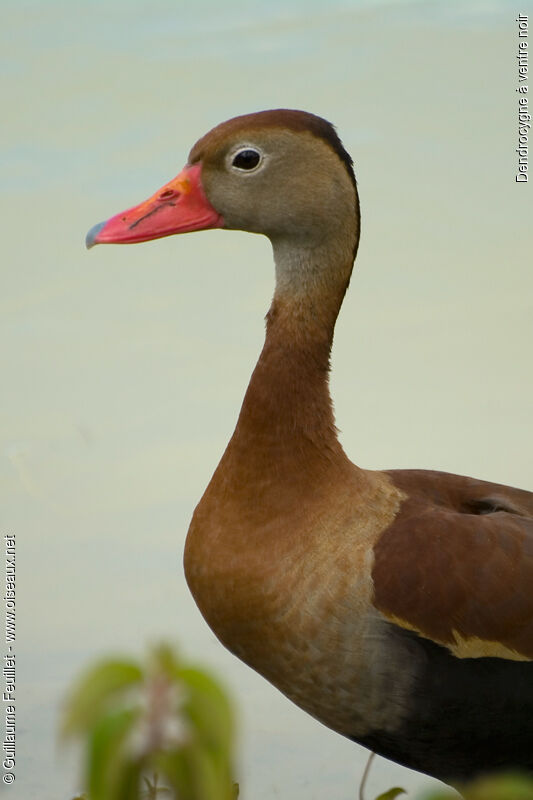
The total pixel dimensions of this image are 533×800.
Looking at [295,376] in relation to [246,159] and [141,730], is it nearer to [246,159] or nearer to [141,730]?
[246,159]

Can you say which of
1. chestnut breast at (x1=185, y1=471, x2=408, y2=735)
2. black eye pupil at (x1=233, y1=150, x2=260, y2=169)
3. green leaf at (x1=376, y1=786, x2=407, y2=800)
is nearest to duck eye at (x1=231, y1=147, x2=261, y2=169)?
black eye pupil at (x1=233, y1=150, x2=260, y2=169)

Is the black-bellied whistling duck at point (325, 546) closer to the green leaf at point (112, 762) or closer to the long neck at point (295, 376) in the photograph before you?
the long neck at point (295, 376)

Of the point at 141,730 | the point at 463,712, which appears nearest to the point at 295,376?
the point at 463,712

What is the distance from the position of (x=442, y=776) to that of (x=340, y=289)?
125 centimetres

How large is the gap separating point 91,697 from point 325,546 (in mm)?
1709

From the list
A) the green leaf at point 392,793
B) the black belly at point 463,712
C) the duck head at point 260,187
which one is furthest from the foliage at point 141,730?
the duck head at point 260,187

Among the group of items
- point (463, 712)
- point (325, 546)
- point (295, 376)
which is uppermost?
point (295, 376)

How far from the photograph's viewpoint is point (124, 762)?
81cm

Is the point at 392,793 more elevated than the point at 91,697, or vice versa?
the point at 91,697

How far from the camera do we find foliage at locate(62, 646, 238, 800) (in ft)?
2.60

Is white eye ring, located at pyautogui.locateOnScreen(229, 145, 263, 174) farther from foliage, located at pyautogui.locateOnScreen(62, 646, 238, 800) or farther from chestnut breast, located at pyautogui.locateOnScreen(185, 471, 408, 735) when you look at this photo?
foliage, located at pyautogui.locateOnScreen(62, 646, 238, 800)

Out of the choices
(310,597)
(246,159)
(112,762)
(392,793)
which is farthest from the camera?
(246,159)

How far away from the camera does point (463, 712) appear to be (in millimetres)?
2570

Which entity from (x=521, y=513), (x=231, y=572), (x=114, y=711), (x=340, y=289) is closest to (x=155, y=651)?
(x=114, y=711)
